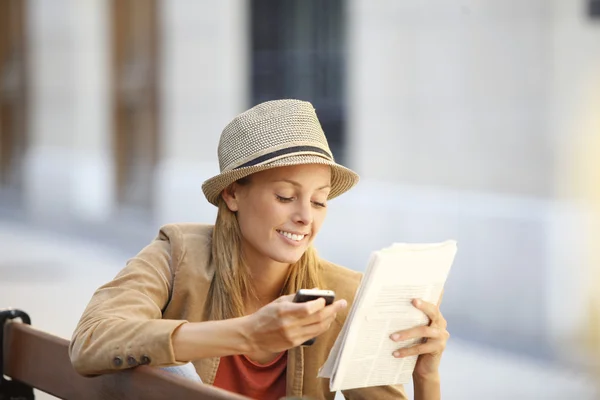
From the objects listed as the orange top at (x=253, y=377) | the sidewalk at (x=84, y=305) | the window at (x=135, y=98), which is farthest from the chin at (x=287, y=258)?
the window at (x=135, y=98)

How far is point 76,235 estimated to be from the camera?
1325 cm

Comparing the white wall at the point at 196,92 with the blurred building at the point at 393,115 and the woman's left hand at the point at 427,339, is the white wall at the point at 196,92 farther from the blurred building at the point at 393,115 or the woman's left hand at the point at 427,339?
the woman's left hand at the point at 427,339

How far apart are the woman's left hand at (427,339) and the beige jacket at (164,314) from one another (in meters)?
0.15

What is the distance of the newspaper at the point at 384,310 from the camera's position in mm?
2203

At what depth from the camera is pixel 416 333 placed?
238 cm

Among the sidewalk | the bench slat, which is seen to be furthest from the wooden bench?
the sidewalk

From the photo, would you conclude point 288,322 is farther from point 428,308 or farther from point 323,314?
point 428,308

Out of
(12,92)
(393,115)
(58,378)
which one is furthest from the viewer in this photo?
(12,92)

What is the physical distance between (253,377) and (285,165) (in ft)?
1.79

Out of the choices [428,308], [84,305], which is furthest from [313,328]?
[84,305]

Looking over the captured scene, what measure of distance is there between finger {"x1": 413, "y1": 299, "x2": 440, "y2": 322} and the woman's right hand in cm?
22

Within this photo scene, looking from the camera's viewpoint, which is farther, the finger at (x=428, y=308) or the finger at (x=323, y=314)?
the finger at (x=428, y=308)

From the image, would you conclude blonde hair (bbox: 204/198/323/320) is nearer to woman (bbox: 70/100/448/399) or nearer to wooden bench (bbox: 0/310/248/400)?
woman (bbox: 70/100/448/399)

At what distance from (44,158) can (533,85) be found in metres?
8.81
